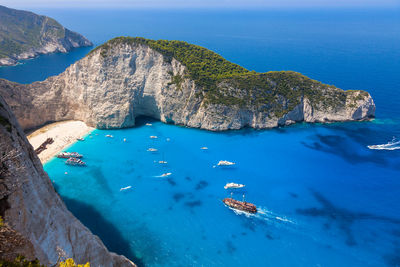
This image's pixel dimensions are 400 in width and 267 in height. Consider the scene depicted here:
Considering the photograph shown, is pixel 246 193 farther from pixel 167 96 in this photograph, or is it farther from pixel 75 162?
pixel 167 96

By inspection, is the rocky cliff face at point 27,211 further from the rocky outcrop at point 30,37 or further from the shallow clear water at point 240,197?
the rocky outcrop at point 30,37

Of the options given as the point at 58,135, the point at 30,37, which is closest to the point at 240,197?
the point at 58,135

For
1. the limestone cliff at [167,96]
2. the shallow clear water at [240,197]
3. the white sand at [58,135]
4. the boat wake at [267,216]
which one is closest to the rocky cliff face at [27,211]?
the shallow clear water at [240,197]

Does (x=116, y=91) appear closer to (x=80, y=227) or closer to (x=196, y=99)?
(x=196, y=99)

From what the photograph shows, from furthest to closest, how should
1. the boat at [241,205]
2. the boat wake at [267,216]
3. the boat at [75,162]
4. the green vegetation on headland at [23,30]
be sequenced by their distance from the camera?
the green vegetation on headland at [23,30] → the boat at [75,162] → the boat at [241,205] → the boat wake at [267,216]

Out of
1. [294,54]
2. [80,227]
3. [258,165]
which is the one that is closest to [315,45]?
[294,54]
